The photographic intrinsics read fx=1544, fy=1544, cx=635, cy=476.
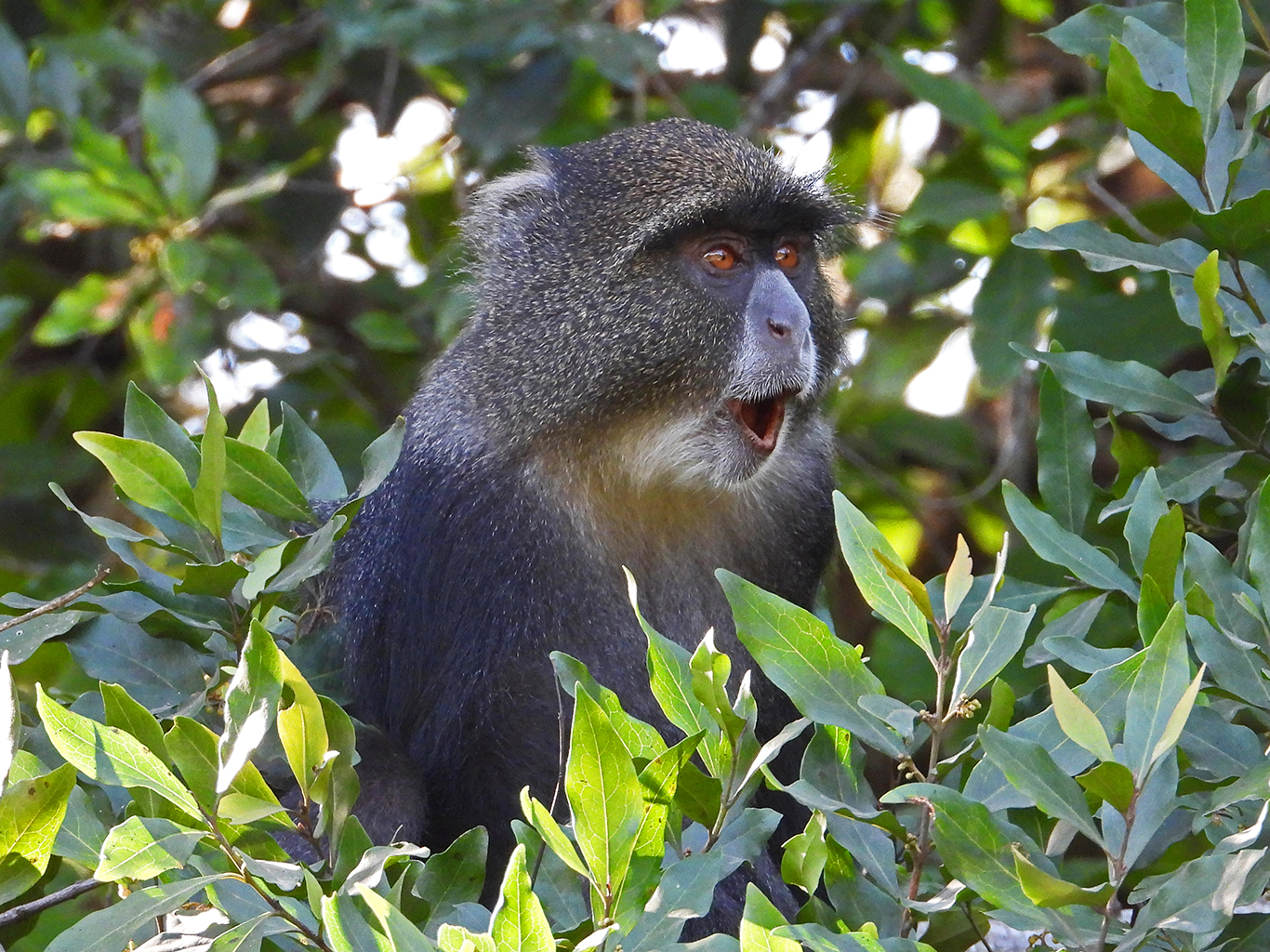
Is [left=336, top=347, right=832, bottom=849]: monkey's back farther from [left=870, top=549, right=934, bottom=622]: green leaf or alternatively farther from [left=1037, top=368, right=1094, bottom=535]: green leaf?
[left=870, top=549, right=934, bottom=622]: green leaf

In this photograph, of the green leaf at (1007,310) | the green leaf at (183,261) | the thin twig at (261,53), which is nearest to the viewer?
the green leaf at (183,261)

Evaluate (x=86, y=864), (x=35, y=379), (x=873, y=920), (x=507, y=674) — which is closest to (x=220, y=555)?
(x=86, y=864)

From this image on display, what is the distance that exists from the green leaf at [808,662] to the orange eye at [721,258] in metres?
1.80

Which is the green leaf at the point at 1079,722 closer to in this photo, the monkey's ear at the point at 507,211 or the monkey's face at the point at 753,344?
the monkey's face at the point at 753,344

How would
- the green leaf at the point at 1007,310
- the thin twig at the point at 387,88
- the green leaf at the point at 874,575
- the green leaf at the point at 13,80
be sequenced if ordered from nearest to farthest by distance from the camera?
1. the green leaf at the point at 874,575
2. the green leaf at the point at 1007,310
3. the green leaf at the point at 13,80
4. the thin twig at the point at 387,88

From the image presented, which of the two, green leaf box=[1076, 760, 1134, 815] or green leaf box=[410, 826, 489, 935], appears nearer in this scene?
green leaf box=[1076, 760, 1134, 815]

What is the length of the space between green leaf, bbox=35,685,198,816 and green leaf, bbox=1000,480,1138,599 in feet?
4.70

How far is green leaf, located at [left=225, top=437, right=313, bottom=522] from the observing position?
284 centimetres

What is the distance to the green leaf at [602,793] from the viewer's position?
6.03ft

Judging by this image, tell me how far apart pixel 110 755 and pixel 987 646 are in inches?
47.6

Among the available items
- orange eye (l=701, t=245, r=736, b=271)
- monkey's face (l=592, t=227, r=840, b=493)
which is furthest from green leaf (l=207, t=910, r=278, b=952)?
orange eye (l=701, t=245, r=736, b=271)

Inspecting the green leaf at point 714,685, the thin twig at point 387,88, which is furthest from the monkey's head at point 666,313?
the thin twig at point 387,88

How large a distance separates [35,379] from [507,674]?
415 cm

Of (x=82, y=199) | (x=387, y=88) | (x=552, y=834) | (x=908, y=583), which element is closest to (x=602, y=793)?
(x=552, y=834)
